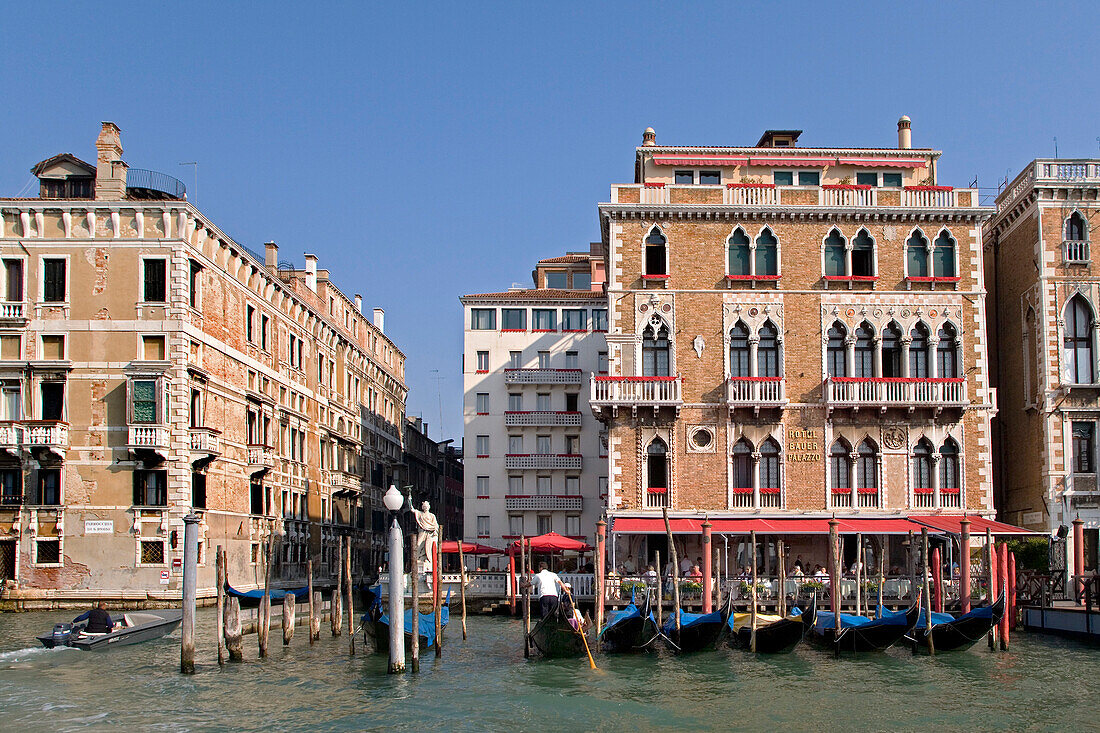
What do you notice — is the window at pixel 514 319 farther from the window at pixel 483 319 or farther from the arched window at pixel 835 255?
the arched window at pixel 835 255

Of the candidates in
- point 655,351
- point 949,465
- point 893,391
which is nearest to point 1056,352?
point 949,465

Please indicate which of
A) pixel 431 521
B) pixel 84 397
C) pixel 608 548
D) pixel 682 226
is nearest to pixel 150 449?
pixel 84 397

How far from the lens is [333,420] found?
4403 cm

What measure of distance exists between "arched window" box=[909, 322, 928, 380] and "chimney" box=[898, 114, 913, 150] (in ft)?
21.6

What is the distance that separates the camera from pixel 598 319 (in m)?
42.3

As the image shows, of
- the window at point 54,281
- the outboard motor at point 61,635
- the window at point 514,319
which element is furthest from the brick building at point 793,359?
the window at point 54,281

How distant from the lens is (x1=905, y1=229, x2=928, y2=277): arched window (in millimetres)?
29844

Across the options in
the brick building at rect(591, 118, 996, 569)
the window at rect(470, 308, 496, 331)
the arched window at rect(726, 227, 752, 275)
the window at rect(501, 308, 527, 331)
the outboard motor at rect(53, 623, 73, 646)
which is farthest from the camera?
the window at rect(501, 308, 527, 331)

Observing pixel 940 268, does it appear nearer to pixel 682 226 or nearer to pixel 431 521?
pixel 682 226

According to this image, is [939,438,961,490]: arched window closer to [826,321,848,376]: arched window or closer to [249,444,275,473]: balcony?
[826,321,848,376]: arched window

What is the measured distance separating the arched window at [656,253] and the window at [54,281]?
48.6 ft

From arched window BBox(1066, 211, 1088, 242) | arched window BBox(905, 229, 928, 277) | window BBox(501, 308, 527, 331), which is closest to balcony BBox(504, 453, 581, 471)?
window BBox(501, 308, 527, 331)

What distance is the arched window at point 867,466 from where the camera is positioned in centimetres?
2917

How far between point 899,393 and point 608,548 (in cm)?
820
